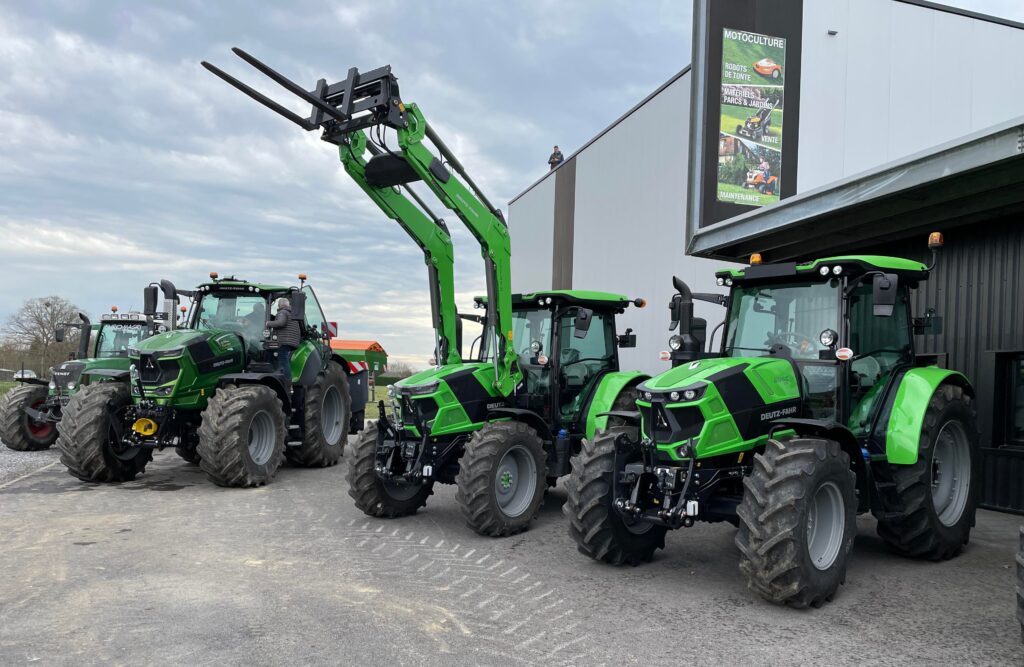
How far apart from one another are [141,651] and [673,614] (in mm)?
3290

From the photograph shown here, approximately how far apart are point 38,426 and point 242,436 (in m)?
6.82

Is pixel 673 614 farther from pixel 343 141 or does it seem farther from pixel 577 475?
pixel 343 141

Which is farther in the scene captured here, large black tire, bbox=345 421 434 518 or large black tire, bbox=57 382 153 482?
large black tire, bbox=57 382 153 482

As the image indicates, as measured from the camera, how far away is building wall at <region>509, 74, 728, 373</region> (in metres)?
15.7

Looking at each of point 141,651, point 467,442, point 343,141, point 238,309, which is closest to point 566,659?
point 141,651

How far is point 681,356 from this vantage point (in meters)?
6.96

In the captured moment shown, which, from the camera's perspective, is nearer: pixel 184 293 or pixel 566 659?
pixel 566 659

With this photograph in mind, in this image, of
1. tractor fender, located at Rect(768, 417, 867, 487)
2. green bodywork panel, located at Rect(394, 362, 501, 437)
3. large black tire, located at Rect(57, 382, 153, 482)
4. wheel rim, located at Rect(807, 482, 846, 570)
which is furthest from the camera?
large black tire, located at Rect(57, 382, 153, 482)

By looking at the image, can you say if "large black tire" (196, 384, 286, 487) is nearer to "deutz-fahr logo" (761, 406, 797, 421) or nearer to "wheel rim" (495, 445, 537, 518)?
"wheel rim" (495, 445, 537, 518)

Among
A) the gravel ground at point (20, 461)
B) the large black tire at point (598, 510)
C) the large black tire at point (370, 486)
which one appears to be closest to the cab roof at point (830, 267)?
the large black tire at point (598, 510)

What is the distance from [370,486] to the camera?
784 cm

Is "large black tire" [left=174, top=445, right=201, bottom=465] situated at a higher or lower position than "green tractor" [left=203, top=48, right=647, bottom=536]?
lower

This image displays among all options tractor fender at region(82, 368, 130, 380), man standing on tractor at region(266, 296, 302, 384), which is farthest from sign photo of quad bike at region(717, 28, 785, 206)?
tractor fender at region(82, 368, 130, 380)

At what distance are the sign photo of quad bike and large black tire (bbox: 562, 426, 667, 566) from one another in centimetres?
874
